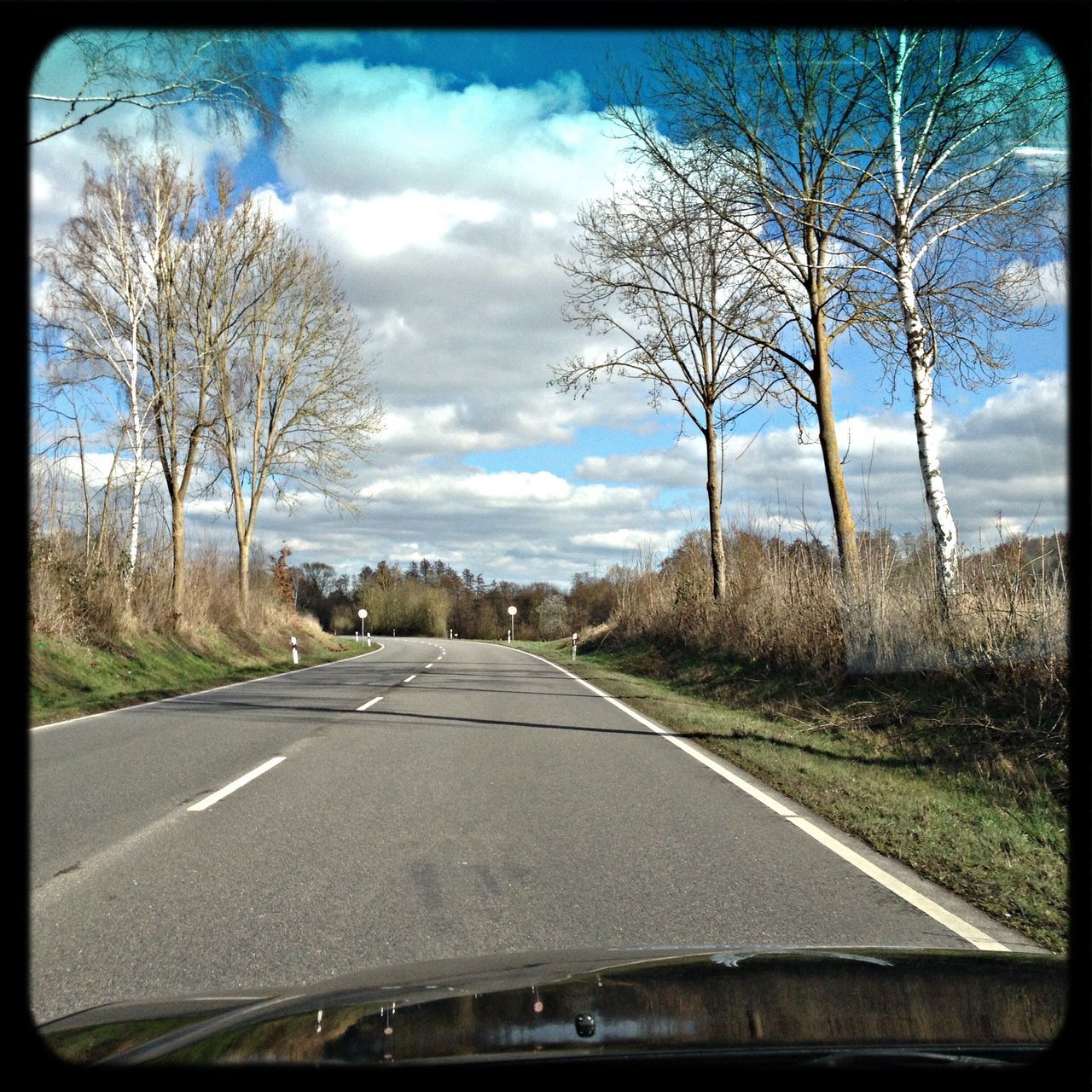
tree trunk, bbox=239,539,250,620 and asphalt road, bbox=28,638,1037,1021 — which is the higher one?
tree trunk, bbox=239,539,250,620

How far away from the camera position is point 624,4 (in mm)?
5828

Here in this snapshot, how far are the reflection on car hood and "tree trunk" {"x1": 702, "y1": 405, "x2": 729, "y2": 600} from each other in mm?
22572

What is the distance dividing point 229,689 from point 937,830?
16225mm

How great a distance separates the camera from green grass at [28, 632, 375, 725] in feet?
56.4

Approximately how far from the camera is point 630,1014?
2984 mm

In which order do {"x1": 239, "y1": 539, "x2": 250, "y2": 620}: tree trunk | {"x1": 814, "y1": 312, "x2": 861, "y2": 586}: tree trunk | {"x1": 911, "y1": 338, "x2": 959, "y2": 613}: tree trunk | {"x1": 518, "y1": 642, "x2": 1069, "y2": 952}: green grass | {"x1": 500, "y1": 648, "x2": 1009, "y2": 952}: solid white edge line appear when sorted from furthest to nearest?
{"x1": 239, "y1": 539, "x2": 250, "y2": 620}: tree trunk
{"x1": 814, "y1": 312, "x2": 861, "y2": 586}: tree trunk
{"x1": 911, "y1": 338, "x2": 959, "y2": 613}: tree trunk
{"x1": 518, "y1": 642, "x2": 1069, "y2": 952}: green grass
{"x1": 500, "y1": 648, "x2": 1009, "y2": 952}: solid white edge line

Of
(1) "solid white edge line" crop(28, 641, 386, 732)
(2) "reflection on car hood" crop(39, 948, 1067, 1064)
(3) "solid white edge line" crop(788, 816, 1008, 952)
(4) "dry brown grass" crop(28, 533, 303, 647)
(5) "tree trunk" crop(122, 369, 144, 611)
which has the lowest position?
(1) "solid white edge line" crop(28, 641, 386, 732)

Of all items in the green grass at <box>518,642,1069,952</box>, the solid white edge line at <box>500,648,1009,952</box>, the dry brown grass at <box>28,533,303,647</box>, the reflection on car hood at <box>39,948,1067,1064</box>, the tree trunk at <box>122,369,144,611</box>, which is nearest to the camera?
the reflection on car hood at <box>39,948,1067,1064</box>

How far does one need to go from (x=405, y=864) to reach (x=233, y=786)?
10.7 feet

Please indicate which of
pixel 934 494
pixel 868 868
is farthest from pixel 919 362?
pixel 868 868

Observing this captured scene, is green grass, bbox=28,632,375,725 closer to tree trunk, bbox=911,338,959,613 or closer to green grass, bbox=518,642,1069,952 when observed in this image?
green grass, bbox=518,642,1069,952

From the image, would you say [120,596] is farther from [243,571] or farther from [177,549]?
[243,571]

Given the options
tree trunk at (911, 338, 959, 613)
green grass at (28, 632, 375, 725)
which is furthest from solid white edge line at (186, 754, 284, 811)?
tree trunk at (911, 338, 959, 613)

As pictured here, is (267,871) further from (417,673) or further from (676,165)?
(417,673)
